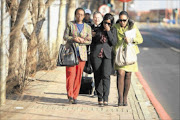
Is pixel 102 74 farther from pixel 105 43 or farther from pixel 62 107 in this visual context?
pixel 62 107

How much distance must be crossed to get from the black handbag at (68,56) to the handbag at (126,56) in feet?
2.64

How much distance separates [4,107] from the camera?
7.80 m

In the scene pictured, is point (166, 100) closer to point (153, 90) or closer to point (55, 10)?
point (153, 90)

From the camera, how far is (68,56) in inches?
333

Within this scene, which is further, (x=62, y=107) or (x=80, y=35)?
(x=80, y=35)

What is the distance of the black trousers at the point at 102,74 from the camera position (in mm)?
8633

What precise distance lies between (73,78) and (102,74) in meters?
0.55

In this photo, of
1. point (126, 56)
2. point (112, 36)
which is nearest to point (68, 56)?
point (112, 36)

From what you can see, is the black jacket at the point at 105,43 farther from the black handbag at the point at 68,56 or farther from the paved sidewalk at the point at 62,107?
the paved sidewalk at the point at 62,107

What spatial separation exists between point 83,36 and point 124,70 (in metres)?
1.05

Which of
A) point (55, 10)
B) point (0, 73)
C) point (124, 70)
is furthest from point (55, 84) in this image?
point (55, 10)

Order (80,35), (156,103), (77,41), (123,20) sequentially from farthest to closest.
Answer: (156,103)
(123,20)
(80,35)
(77,41)

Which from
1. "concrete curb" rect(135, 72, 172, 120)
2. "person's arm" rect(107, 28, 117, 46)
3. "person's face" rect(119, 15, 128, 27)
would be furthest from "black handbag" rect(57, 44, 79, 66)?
"concrete curb" rect(135, 72, 172, 120)

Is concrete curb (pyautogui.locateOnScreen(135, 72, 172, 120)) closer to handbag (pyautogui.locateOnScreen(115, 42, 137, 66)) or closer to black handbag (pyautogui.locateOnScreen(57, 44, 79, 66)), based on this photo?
handbag (pyautogui.locateOnScreen(115, 42, 137, 66))
